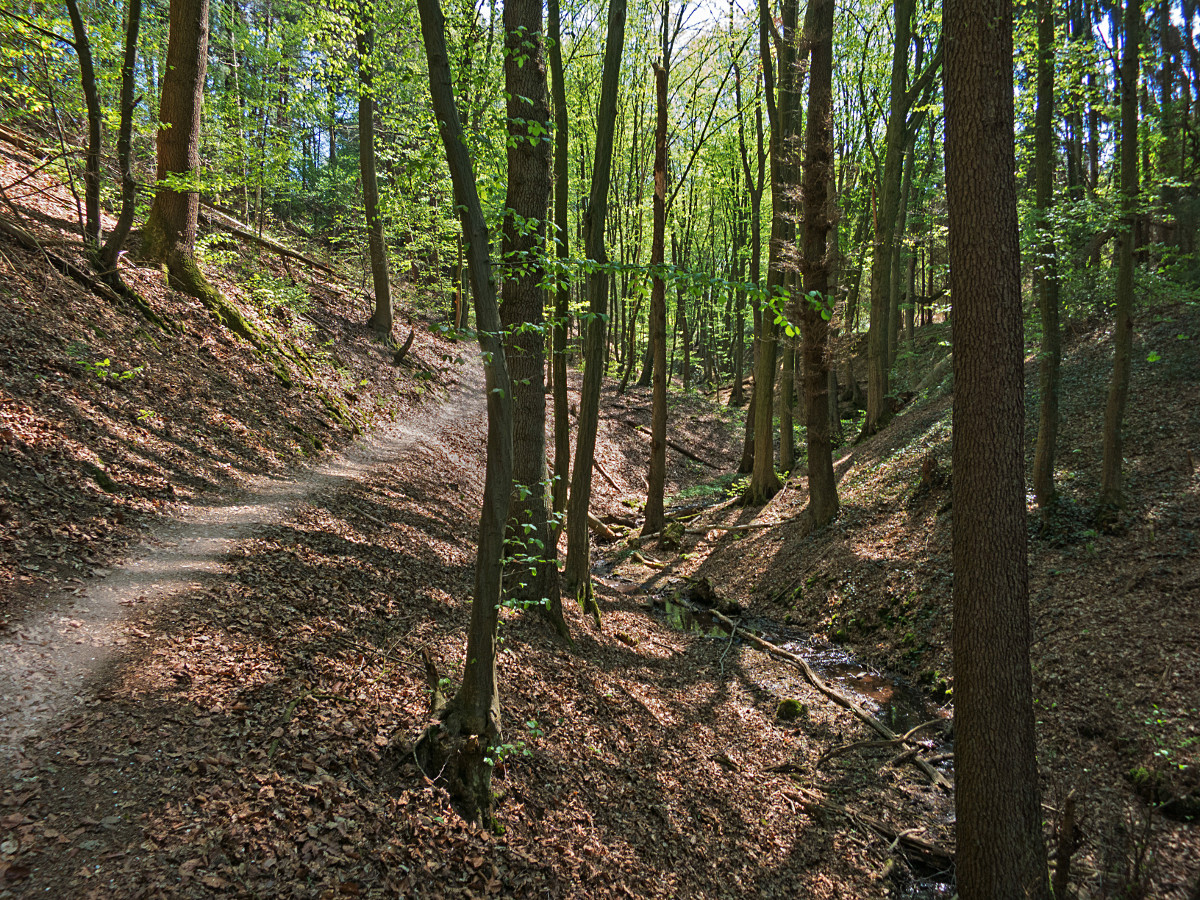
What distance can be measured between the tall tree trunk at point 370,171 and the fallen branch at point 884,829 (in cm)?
1319

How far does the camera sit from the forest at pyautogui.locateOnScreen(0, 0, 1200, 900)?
152 inches

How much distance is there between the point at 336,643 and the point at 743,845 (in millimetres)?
3892

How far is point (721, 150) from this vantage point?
76.4 feet

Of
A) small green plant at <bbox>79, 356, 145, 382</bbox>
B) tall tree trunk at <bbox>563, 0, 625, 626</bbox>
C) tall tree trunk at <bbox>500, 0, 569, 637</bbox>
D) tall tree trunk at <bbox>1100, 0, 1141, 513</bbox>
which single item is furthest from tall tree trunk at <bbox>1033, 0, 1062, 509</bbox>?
small green plant at <bbox>79, 356, 145, 382</bbox>

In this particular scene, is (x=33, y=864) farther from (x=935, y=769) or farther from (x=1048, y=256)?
(x=1048, y=256)

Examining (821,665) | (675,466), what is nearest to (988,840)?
(821,665)

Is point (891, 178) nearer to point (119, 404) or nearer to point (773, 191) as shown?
point (773, 191)

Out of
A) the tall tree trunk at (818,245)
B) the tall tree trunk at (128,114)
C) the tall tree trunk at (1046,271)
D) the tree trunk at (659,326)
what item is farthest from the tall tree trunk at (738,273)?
the tall tree trunk at (128,114)

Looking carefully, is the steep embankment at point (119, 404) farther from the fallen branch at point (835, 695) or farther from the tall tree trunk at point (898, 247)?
the tall tree trunk at point (898, 247)

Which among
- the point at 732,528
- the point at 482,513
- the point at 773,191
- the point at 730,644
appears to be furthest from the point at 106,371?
the point at 773,191

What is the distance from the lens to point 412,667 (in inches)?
210

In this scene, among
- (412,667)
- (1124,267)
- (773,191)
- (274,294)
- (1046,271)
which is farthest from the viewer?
(773,191)

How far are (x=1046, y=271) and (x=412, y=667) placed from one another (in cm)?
954

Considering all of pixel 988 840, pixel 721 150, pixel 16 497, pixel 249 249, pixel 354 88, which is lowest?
pixel 988 840
